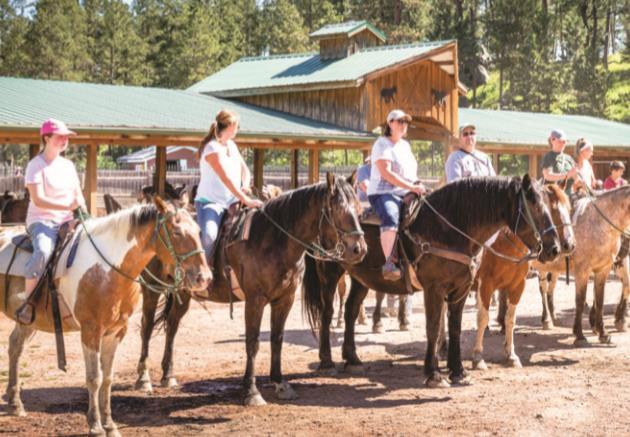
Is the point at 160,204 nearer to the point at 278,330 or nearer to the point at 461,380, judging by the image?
the point at 278,330

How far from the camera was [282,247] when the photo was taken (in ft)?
26.4

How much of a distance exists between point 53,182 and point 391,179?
10.9ft

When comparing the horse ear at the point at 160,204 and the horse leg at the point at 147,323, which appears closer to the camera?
the horse ear at the point at 160,204

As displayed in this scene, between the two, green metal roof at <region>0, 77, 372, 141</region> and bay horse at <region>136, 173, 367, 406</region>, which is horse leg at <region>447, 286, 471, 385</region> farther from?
green metal roof at <region>0, 77, 372, 141</region>

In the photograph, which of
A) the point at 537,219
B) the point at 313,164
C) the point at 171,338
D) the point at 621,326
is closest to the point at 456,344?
the point at 537,219

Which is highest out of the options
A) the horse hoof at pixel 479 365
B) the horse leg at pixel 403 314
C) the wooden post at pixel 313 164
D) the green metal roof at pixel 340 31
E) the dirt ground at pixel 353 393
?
the green metal roof at pixel 340 31

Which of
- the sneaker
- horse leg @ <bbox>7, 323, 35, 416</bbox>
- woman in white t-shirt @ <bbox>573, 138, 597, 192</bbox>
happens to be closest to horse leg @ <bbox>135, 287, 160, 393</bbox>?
horse leg @ <bbox>7, 323, 35, 416</bbox>

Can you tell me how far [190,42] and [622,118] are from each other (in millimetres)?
29141

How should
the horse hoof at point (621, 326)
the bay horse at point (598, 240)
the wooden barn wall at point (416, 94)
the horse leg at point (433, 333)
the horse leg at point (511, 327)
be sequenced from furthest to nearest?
the wooden barn wall at point (416, 94) < the horse hoof at point (621, 326) < the bay horse at point (598, 240) < the horse leg at point (511, 327) < the horse leg at point (433, 333)

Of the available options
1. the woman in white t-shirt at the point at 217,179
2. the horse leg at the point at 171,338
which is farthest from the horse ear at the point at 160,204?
the horse leg at the point at 171,338

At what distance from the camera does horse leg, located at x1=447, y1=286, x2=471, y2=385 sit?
340 inches

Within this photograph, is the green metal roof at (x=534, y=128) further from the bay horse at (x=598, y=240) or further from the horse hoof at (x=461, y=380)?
the horse hoof at (x=461, y=380)

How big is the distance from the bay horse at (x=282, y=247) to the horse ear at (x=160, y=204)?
1613 mm

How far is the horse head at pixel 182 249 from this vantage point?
6.61 m
